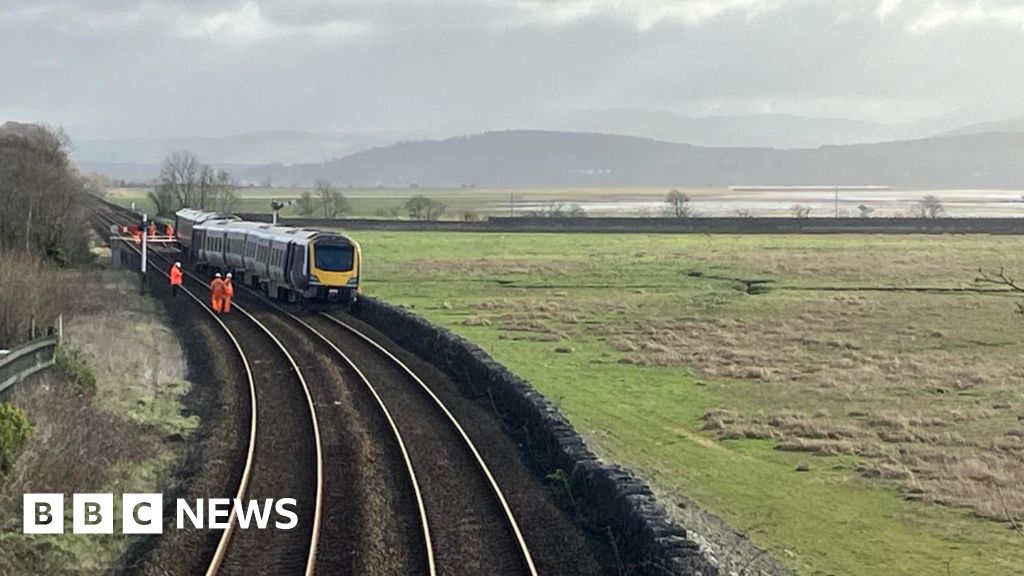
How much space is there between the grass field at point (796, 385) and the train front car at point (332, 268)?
3172 millimetres

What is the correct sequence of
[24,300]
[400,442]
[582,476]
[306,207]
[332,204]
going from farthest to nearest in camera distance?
[332,204] < [306,207] < [24,300] < [400,442] < [582,476]

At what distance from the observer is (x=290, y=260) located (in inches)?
1715

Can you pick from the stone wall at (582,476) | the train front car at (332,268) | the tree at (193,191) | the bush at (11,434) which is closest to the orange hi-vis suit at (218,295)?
the train front car at (332,268)

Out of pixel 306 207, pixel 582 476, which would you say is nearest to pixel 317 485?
pixel 582 476

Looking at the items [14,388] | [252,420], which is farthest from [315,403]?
[14,388]

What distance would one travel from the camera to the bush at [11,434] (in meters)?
16.3

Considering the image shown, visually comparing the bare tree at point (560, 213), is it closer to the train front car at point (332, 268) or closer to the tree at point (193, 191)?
the tree at point (193, 191)

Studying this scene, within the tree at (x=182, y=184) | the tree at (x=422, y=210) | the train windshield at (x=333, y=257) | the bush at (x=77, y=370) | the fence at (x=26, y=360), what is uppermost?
the tree at (x=182, y=184)

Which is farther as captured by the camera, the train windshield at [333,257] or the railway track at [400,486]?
the train windshield at [333,257]

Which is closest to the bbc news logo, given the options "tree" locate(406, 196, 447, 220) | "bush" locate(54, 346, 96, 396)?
"bush" locate(54, 346, 96, 396)

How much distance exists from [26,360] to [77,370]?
2542mm

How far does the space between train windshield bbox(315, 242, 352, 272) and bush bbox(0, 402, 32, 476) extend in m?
24.9

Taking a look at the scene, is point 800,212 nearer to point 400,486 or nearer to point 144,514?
point 400,486

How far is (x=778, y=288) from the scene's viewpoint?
181 feet
